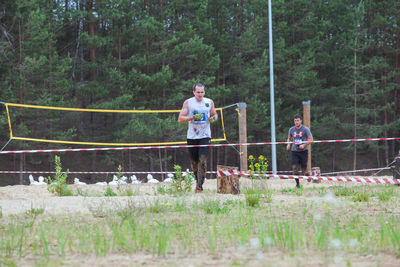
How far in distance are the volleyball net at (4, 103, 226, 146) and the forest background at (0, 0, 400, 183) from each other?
0.23 feet

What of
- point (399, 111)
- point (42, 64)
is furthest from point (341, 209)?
point (399, 111)

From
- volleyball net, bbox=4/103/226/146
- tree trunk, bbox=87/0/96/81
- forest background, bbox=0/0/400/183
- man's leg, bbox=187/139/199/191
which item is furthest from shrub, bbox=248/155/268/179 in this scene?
tree trunk, bbox=87/0/96/81

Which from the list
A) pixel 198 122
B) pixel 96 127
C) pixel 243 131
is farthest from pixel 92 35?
pixel 198 122

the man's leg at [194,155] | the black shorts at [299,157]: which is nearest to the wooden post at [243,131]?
the black shorts at [299,157]

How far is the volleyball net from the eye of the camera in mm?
21219

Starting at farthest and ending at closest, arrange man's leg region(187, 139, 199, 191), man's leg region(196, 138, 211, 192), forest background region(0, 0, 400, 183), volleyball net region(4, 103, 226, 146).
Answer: forest background region(0, 0, 400, 183) < volleyball net region(4, 103, 226, 146) < man's leg region(187, 139, 199, 191) < man's leg region(196, 138, 211, 192)

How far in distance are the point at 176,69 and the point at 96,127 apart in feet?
17.9

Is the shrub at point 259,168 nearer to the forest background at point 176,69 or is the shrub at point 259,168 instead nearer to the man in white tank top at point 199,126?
the man in white tank top at point 199,126

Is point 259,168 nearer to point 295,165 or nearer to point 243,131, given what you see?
point 295,165

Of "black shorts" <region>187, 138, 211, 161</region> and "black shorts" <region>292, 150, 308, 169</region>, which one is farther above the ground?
"black shorts" <region>187, 138, 211, 161</region>

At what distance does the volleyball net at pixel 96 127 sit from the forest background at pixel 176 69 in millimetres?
70

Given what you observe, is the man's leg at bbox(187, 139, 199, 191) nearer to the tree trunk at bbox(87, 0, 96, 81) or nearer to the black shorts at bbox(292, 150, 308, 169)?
the black shorts at bbox(292, 150, 308, 169)

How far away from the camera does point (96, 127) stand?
26.0 m

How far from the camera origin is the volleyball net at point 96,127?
21.2m
